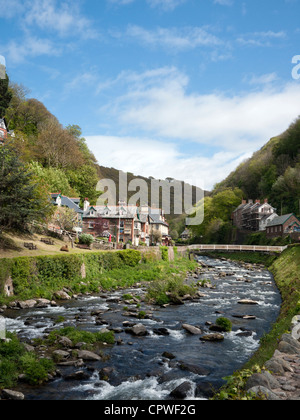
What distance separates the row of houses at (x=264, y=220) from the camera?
2923 inches

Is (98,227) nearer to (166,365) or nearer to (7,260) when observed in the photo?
(7,260)

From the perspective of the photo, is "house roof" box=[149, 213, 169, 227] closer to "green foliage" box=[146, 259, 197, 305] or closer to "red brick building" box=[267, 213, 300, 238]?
"red brick building" box=[267, 213, 300, 238]

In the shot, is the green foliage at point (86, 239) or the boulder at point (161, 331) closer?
the boulder at point (161, 331)

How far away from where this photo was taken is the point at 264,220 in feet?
311

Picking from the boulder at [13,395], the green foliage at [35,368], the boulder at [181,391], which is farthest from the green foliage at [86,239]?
the boulder at [181,391]

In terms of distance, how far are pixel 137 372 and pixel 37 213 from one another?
2044cm

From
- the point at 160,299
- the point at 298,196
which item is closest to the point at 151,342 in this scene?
the point at 160,299

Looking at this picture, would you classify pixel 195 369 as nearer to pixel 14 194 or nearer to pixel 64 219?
pixel 14 194

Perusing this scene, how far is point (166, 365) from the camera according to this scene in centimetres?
1191

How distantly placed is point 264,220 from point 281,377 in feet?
305

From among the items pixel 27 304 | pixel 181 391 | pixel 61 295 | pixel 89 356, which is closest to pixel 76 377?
pixel 89 356

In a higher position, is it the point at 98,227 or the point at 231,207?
the point at 231,207

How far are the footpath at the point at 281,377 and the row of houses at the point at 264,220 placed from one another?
215 ft

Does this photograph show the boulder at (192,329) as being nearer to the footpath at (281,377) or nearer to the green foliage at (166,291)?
the footpath at (281,377)
